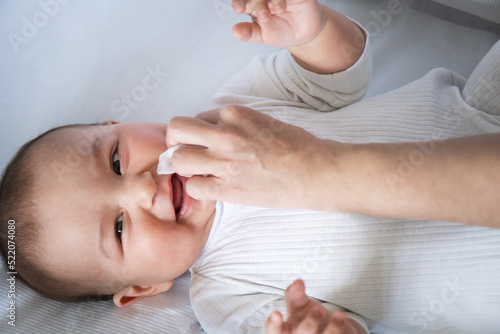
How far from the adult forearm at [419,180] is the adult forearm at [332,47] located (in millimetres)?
334

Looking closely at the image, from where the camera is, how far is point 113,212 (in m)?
0.98

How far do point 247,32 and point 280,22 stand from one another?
9cm

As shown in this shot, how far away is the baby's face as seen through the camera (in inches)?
38.2

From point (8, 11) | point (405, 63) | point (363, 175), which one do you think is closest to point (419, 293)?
point (363, 175)

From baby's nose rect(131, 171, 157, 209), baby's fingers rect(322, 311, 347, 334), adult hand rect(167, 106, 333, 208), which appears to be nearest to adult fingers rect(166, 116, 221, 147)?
adult hand rect(167, 106, 333, 208)

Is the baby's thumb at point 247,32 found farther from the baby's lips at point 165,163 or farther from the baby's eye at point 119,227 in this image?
the baby's eye at point 119,227

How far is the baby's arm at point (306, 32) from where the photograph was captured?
0.90m

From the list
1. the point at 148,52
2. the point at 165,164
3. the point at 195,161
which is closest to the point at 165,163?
the point at 165,164

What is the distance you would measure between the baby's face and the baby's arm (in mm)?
341

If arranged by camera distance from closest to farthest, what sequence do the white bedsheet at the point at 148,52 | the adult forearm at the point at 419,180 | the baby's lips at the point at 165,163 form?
1. the adult forearm at the point at 419,180
2. the baby's lips at the point at 165,163
3. the white bedsheet at the point at 148,52

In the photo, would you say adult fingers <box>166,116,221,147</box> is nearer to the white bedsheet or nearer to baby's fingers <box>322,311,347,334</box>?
baby's fingers <box>322,311,347,334</box>

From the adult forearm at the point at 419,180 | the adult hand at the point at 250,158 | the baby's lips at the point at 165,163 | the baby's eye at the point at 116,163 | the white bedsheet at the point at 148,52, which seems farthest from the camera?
the white bedsheet at the point at 148,52

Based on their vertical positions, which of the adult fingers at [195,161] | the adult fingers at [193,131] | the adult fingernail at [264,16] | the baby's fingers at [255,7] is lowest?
the adult fingers at [195,161]

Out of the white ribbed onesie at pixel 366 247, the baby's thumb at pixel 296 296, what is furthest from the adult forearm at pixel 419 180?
the baby's thumb at pixel 296 296
